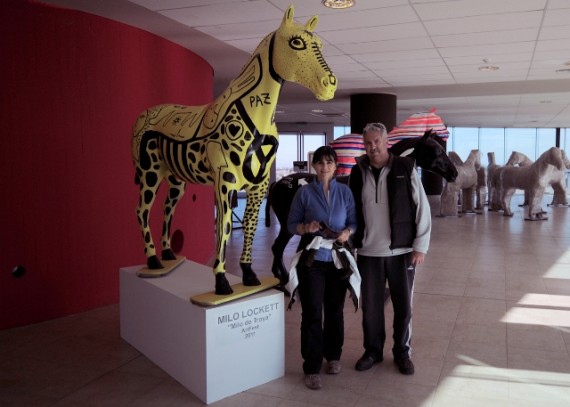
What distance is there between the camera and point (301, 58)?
2807 mm

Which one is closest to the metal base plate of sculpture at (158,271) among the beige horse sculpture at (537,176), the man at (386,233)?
the man at (386,233)

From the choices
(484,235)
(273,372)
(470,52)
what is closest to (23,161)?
(273,372)

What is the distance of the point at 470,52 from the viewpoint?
5.96 meters

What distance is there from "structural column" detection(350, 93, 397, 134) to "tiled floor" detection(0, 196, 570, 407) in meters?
4.45

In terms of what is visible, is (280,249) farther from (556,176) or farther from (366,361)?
(556,176)

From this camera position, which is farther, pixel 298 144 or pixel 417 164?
pixel 298 144

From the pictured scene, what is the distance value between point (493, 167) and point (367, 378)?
38.0 ft

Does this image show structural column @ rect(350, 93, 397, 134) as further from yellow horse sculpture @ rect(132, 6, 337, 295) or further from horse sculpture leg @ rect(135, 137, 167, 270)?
yellow horse sculpture @ rect(132, 6, 337, 295)

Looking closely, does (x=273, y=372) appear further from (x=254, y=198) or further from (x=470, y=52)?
(x=470, y=52)

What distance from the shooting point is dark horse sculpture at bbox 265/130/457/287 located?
4.63 metres

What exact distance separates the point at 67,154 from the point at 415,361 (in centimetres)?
328

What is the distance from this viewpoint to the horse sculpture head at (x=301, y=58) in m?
2.76

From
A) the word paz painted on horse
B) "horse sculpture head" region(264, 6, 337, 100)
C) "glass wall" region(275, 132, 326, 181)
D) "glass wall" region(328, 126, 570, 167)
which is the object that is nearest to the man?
"horse sculpture head" region(264, 6, 337, 100)

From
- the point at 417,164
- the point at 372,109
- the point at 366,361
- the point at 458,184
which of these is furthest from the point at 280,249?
the point at 458,184
